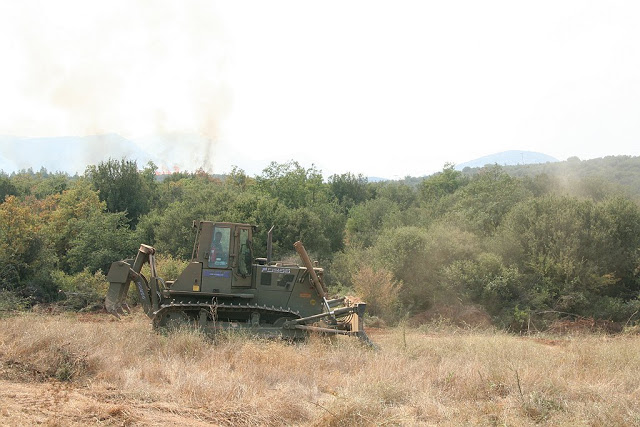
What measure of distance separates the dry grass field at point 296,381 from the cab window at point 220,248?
1.74 m

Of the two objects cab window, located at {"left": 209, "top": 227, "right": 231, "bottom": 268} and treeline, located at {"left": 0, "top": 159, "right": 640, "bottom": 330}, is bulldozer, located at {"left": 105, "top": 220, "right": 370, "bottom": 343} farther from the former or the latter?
treeline, located at {"left": 0, "top": 159, "right": 640, "bottom": 330}

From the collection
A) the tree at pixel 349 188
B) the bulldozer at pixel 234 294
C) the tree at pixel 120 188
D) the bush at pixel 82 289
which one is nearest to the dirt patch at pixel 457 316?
the bulldozer at pixel 234 294

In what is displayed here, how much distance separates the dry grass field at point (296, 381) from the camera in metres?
6.60

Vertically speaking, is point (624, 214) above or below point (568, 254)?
above

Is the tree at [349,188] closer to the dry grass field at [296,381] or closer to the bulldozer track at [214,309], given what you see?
the bulldozer track at [214,309]

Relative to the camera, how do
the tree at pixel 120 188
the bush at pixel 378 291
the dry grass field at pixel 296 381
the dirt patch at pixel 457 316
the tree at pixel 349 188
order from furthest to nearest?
the tree at pixel 349 188 < the tree at pixel 120 188 < the bush at pixel 378 291 < the dirt patch at pixel 457 316 < the dry grass field at pixel 296 381

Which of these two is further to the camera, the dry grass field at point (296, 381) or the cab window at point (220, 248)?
the cab window at point (220, 248)

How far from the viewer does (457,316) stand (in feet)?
62.5

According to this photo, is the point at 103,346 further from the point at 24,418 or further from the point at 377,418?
the point at 377,418

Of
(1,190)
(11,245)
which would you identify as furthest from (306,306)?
(1,190)

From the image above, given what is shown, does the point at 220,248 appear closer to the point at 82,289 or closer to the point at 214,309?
the point at 214,309

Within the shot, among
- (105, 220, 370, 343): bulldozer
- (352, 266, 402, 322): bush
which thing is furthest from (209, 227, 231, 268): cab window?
(352, 266, 402, 322): bush

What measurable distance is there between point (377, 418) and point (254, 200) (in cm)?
2192

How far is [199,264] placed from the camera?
39.9 ft
